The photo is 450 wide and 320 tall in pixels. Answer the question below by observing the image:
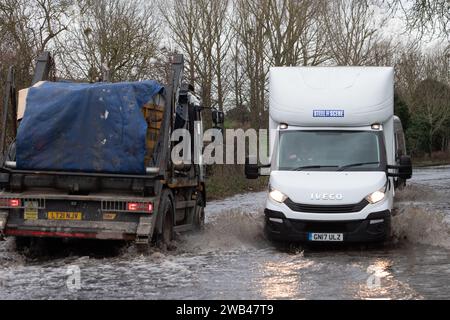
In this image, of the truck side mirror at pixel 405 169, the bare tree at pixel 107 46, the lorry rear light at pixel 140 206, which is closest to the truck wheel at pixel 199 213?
the lorry rear light at pixel 140 206

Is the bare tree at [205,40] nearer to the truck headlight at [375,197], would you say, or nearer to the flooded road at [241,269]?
the flooded road at [241,269]

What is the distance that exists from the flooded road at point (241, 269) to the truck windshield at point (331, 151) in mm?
1392

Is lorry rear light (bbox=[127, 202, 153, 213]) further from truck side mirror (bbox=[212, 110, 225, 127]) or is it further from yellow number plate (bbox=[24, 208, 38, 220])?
truck side mirror (bbox=[212, 110, 225, 127])

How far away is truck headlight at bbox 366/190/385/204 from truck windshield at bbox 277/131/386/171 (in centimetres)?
66

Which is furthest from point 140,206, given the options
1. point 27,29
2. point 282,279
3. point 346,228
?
point 27,29

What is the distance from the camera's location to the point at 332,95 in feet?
39.1

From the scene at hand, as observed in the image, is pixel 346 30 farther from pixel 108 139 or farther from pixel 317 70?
pixel 108 139

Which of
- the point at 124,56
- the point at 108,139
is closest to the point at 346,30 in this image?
the point at 124,56

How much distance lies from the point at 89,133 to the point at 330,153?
13.5 ft

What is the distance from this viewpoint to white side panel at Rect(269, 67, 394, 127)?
38.9 ft

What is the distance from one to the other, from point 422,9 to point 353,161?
904 cm

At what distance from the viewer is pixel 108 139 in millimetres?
10266

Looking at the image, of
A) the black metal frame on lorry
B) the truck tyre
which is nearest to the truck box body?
the truck tyre

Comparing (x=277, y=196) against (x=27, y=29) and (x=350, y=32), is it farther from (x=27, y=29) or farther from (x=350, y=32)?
(x=350, y=32)
